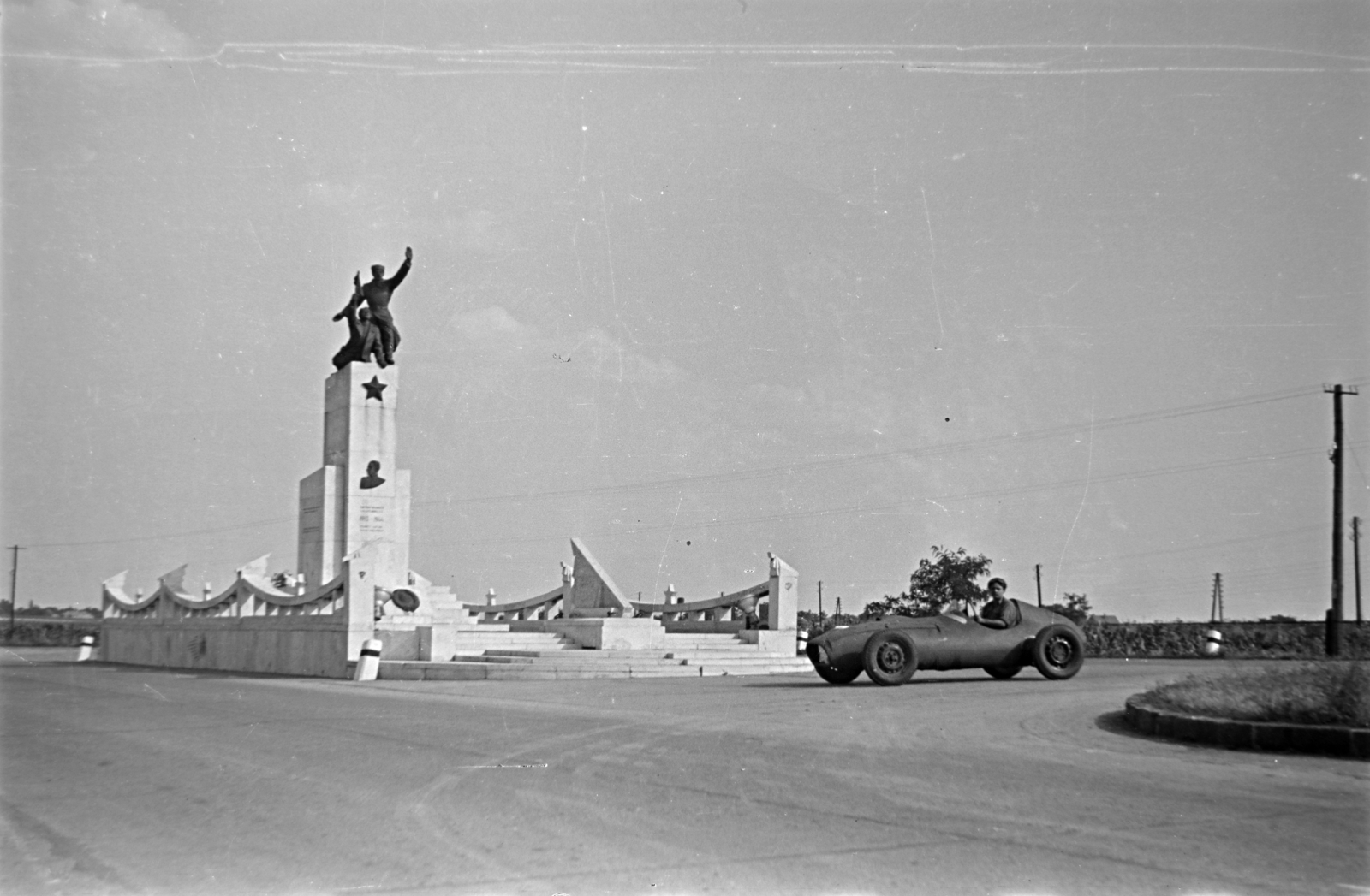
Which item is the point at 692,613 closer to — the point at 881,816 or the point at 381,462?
the point at 381,462

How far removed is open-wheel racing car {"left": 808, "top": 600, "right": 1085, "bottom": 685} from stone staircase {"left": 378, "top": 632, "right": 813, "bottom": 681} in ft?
17.2

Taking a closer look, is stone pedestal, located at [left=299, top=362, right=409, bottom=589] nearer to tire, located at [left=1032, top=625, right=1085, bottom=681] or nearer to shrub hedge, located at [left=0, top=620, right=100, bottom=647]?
tire, located at [left=1032, top=625, right=1085, bottom=681]

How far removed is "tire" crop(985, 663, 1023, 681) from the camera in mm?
19192

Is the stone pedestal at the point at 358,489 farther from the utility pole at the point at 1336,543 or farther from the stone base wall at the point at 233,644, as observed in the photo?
the utility pole at the point at 1336,543

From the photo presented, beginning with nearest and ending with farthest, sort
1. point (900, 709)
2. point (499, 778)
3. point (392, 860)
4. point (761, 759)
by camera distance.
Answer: point (392, 860) < point (499, 778) < point (761, 759) < point (900, 709)

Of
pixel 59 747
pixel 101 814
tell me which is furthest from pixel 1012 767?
pixel 59 747

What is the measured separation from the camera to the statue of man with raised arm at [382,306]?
1284 inches

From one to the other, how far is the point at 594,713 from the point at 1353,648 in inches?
1215

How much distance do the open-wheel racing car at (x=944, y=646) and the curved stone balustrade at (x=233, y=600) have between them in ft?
35.3

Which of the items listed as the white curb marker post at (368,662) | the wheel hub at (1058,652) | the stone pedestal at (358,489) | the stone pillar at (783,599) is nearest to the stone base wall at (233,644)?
the white curb marker post at (368,662)

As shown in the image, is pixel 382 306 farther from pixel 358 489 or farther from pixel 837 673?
pixel 837 673

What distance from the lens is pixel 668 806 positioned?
7516mm

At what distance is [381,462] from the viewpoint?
3186 centimetres

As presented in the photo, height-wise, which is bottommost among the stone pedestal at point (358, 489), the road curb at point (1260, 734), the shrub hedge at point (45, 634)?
the shrub hedge at point (45, 634)
